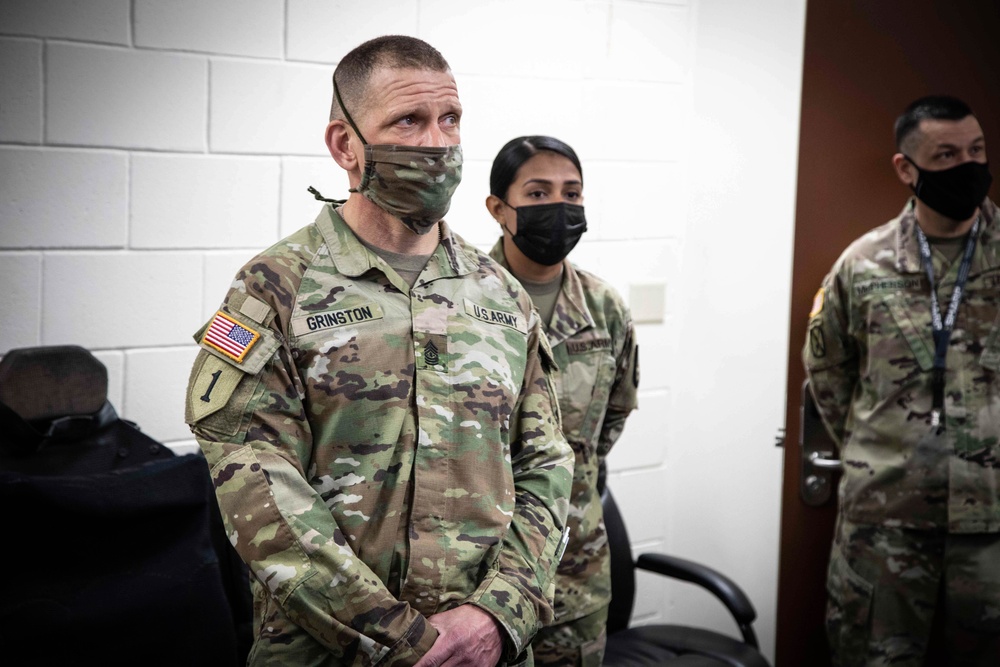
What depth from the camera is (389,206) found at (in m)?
1.46

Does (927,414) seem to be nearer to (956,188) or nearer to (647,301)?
(956,188)

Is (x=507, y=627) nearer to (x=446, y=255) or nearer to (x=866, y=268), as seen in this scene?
(x=446, y=255)

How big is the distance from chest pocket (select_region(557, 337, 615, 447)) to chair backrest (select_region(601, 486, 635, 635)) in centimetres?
49

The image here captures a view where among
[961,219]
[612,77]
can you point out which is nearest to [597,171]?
[612,77]

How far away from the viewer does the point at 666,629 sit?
2564 mm

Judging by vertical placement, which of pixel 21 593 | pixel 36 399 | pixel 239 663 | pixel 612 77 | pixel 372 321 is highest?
pixel 612 77

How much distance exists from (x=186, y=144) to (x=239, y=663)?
1141 millimetres

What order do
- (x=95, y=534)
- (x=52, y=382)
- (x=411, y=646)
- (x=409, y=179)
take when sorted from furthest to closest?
1. (x=52, y=382)
2. (x=95, y=534)
3. (x=409, y=179)
4. (x=411, y=646)

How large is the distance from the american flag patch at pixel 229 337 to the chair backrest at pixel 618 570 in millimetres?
1440

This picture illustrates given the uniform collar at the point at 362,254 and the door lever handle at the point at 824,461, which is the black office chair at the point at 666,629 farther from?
the uniform collar at the point at 362,254

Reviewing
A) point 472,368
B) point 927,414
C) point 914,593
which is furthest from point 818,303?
point 472,368

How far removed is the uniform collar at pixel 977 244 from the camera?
248 cm

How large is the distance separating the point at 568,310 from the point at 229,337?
3.11 feet

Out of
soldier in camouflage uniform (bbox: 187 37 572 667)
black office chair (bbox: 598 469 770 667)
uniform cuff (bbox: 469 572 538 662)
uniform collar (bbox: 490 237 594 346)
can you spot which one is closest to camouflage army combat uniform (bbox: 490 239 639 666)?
uniform collar (bbox: 490 237 594 346)
